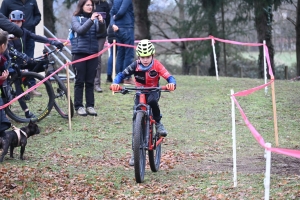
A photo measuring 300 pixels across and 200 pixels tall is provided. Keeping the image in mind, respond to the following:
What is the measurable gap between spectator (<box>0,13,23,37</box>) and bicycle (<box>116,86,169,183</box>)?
154 inches

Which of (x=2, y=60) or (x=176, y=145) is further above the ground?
(x=2, y=60)

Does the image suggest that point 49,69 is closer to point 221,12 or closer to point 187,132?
point 187,132

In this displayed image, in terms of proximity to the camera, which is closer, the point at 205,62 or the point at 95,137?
the point at 95,137

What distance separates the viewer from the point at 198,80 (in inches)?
766

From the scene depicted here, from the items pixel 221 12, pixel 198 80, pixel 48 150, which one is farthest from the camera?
pixel 221 12

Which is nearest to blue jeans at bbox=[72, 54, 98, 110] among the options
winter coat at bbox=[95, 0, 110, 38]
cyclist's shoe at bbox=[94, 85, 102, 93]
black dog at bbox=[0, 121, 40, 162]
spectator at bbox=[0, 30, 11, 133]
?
spectator at bbox=[0, 30, 11, 133]

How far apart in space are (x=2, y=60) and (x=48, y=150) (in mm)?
1675

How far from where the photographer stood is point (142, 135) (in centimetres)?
796

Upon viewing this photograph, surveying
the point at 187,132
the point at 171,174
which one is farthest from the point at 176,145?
the point at 171,174

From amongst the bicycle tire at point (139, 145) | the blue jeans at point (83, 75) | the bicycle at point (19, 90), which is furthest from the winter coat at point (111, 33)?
the bicycle tire at point (139, 145)

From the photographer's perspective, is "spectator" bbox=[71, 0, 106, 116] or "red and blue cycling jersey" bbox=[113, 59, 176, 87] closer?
"red and blue cycling jersey" bbox=[113, 59, 176, 87]

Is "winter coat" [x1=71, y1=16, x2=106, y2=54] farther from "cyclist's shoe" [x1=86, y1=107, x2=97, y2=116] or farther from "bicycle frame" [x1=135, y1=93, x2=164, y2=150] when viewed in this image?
"bicycle frame" [x1=135, y1=93, x2=164, y2=150]

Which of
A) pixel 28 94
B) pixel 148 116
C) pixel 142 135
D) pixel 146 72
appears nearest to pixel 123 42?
pixel 28 94

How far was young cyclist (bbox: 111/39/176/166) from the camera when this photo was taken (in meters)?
8.35
